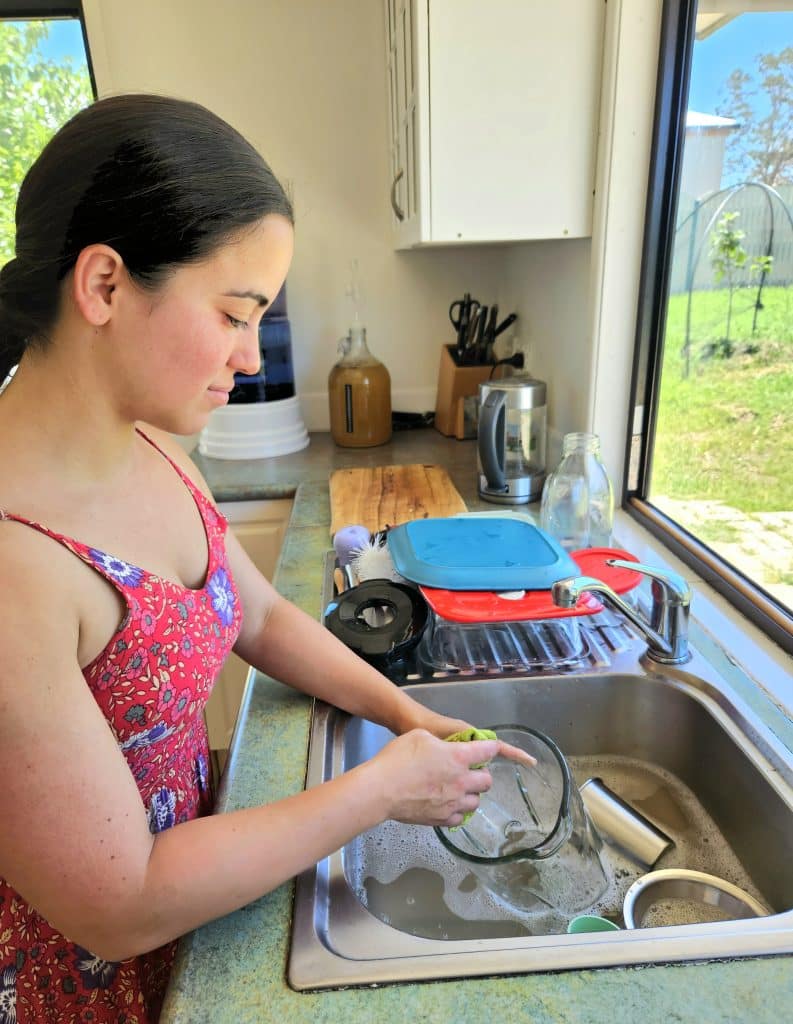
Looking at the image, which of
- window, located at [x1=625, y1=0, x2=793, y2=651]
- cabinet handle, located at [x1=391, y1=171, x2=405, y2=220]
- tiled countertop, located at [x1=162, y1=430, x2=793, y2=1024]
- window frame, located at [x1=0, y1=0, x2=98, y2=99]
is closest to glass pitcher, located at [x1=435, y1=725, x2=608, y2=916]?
tiled countertop, located at [x1=162, y1=430, x2=793, y2=1024]

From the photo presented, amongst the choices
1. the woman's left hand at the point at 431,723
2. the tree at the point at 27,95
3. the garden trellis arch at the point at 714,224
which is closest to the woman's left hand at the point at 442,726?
the woman's left hand at the point at 431,723

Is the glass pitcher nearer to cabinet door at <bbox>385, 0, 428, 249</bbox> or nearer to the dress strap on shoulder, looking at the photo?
the dress strap on shoulder

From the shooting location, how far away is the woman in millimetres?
475

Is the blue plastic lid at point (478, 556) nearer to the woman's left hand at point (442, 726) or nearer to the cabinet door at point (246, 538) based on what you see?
the woman's left hand at point (442, 726)

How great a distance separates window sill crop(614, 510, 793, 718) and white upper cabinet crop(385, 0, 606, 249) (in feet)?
2.21

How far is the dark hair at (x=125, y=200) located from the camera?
532 mm

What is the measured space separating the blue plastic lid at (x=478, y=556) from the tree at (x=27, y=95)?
5.08 feet

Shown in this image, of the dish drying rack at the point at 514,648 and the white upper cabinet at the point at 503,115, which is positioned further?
the white upper cabinet at the point at 503,115

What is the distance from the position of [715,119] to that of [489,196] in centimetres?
38

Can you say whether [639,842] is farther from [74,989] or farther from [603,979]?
[74,989]

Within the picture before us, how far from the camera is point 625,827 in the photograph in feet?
2.67

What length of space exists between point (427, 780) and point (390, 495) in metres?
0.93

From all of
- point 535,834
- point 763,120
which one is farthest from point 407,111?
point 535,834

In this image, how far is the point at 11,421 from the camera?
0.57 m
